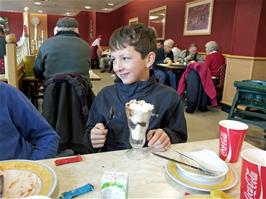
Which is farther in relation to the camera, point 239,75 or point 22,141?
point 239,75

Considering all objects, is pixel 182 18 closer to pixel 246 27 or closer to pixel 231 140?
pixel 246 27

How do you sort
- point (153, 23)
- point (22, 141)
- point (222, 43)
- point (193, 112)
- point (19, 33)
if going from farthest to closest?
point (19, 33), point (153, 23), point (222, 43), point (193, 112), point (22, 141)

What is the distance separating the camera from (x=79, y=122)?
2357 mm

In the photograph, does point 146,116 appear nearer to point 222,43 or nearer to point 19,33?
point 222,43

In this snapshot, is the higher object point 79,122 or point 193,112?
point 79,122

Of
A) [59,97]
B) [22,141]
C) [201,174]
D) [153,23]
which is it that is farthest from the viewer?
[153,23]

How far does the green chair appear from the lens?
8.41 feet

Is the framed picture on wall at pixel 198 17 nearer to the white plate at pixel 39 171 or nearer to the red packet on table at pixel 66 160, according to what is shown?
the red packet on table at pixel 66 160

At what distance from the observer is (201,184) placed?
71cm

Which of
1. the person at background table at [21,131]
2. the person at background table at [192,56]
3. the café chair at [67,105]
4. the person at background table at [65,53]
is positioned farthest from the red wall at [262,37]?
the person at background table at [21,131]

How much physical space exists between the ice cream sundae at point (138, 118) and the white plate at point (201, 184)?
0.14 meters

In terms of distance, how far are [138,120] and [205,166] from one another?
255 millimetres

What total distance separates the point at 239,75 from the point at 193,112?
3.84 feet

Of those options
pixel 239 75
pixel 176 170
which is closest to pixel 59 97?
pixel 176 170
